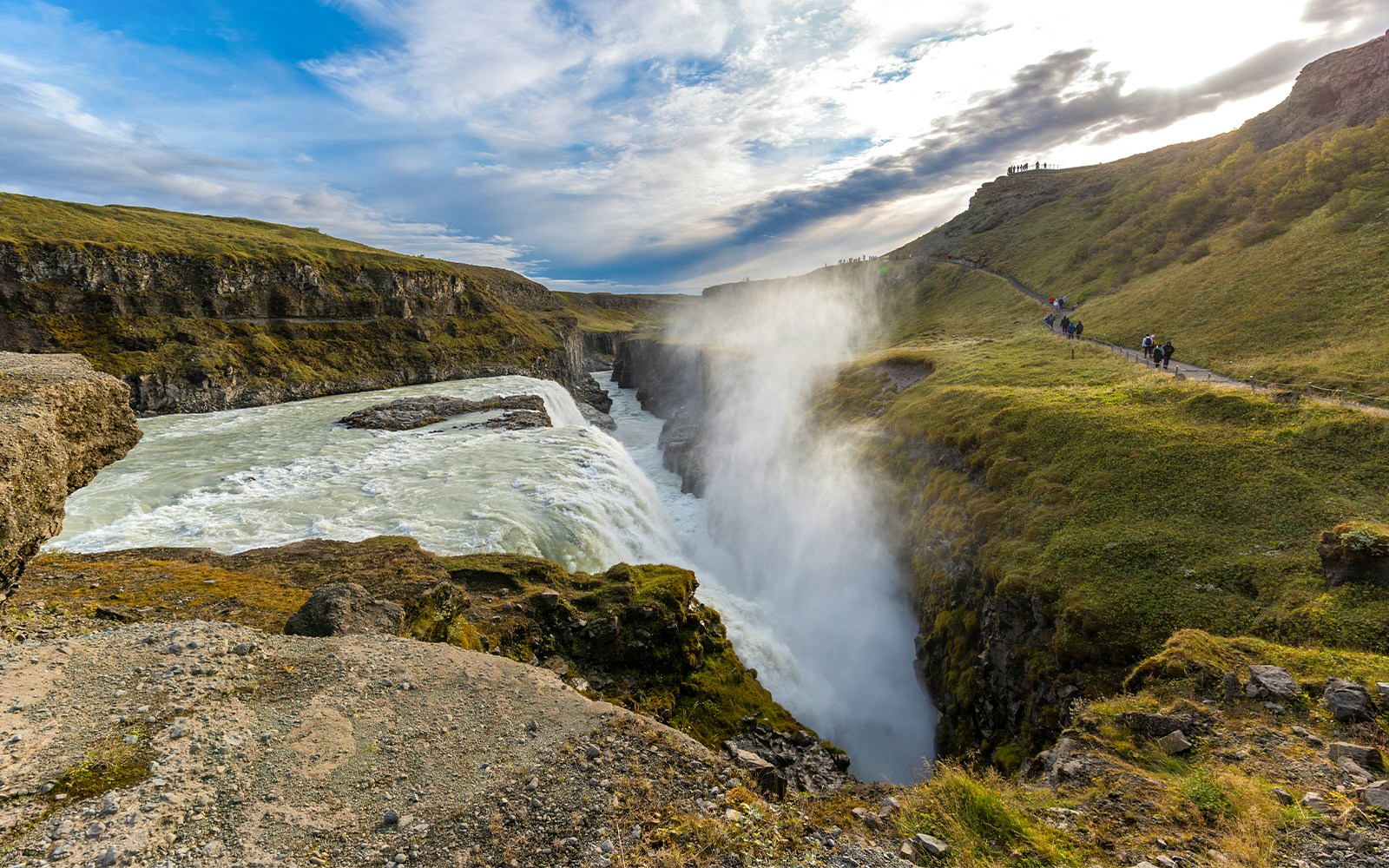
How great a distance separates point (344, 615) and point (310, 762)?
12.1 feet

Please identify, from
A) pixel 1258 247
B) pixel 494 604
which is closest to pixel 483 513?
pixel 494 604

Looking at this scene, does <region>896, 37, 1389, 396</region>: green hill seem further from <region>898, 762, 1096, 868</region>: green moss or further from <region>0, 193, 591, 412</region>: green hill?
<region>0, 193, 591, 412</region>: green hill

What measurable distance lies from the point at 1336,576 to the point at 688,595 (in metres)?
15.5

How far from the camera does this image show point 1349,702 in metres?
8.24

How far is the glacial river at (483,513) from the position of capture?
65.5 ft

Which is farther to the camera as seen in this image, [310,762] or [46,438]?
[46,438]

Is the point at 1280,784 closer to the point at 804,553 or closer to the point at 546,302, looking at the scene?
the point at 804,553

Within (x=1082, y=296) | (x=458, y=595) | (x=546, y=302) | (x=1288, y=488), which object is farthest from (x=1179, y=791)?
(x=546, y=302)

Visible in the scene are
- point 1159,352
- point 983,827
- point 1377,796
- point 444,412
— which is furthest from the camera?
point 444,412

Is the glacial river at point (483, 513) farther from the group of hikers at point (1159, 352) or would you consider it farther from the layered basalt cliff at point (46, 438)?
the group of hikers at point (1159, 352)

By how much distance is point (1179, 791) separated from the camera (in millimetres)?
7469

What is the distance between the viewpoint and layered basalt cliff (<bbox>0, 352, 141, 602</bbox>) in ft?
21.5

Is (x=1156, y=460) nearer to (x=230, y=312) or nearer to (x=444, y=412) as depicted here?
(x=444, y=412)

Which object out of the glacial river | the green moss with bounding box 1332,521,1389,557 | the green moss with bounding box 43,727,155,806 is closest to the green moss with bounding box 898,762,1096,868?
the green moss with bounding box 43,727,155,806
